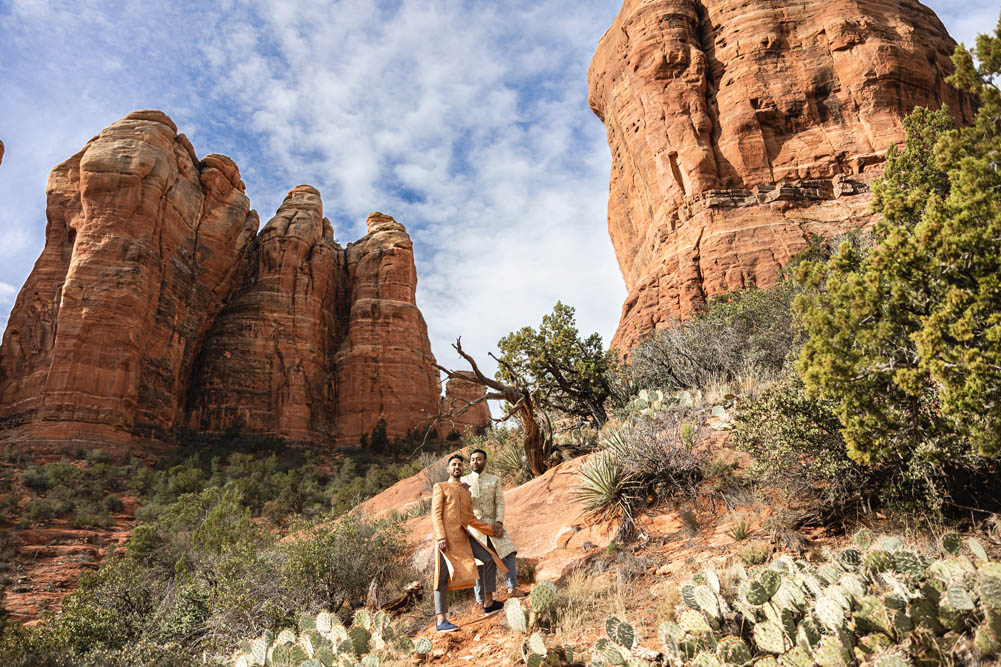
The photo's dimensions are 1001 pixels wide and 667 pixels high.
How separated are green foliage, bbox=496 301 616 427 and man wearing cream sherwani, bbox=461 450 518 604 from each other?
251 inches

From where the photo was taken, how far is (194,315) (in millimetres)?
36219

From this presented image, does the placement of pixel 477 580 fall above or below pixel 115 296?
below

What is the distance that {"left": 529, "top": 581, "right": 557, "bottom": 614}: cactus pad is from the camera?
478cm

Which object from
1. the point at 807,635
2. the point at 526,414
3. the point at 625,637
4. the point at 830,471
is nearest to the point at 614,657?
the point at 625,637

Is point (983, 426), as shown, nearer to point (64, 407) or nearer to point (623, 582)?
point (623, 582)

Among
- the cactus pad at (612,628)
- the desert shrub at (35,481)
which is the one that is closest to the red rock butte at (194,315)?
the desert shrub at (35,481)

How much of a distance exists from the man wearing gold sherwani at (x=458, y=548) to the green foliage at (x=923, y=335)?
3658mm

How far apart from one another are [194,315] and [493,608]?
1440 inches

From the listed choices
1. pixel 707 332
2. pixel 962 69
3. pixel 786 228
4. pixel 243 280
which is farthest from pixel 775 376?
pixel 243 280

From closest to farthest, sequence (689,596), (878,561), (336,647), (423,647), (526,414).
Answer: (878,561), (689,596), (423,647), (336,647), (526,414)

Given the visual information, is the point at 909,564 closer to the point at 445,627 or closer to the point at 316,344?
the point at 445,627

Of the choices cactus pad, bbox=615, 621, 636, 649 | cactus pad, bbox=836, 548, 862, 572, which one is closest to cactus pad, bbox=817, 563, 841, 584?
cactus pad, bbox=836, 548, 862, 572

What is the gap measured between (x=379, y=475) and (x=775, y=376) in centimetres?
2096

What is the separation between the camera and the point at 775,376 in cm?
1079
